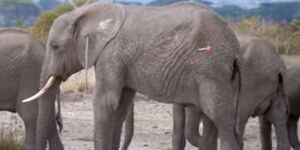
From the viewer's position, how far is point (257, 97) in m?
10.6

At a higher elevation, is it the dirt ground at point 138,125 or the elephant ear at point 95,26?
the elephant ear at point 95,26

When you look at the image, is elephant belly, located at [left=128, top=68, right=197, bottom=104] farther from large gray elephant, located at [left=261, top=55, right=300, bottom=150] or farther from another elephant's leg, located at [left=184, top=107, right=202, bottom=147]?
large gray elephant, located at [left=261, top=55, right=300, bottom=150]

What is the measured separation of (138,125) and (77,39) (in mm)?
5477

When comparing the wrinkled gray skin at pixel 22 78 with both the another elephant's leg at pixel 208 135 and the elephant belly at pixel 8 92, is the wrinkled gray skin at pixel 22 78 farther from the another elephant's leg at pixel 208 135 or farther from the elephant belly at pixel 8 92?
the another elephant's leg at pixel 208 135

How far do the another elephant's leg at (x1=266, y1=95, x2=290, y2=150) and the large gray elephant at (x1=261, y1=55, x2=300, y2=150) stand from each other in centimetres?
77

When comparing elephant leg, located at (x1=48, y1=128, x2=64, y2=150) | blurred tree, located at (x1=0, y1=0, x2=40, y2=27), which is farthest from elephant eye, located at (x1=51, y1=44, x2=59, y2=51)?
blurred tree, located at (x1=0, y1=0, x2=40, y2=27)

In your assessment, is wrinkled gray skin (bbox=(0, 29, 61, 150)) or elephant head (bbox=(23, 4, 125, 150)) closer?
elephant head (bbox=(23, 4, 125, 150))

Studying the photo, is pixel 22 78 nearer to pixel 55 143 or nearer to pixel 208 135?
pixel 55 143

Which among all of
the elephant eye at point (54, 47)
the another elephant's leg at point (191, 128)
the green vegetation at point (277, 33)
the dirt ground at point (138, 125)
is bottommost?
the dirt ground at point (138, 125)

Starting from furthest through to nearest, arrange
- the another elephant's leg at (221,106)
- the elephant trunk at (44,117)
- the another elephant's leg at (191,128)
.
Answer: the another elephant's leg at (191,128) → the elephant trunk at (44,117) → the another elephant's leg at (221,106)

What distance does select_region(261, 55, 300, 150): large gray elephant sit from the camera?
11570 mm

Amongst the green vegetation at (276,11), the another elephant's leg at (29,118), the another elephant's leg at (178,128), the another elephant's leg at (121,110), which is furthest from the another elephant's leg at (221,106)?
the green vegetation at (276,11)

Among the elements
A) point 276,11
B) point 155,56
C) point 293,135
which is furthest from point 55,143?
point 276,11

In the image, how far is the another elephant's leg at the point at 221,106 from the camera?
8547 mm
